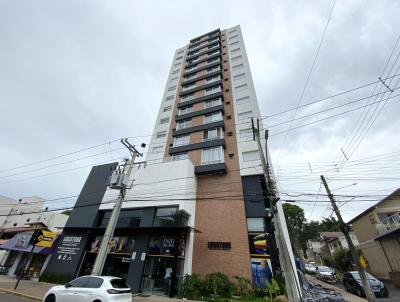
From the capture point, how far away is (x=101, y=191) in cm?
2234

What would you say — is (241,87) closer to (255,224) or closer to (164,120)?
(164,120)

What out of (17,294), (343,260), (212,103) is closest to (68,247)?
(17,294)

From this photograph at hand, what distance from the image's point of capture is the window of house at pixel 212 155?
22.4 m

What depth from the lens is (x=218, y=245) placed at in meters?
17.5

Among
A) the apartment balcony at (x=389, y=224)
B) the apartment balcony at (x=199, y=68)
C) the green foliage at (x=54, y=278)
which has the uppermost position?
the apartment balcony at (x=199, y=68)

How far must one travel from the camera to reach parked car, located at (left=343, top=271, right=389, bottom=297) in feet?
51.2

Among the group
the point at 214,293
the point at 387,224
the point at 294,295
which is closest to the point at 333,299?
the point at 294,295

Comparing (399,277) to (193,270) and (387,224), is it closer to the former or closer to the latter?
(387,224)

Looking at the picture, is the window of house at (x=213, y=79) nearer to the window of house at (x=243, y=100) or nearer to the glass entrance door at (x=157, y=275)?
the window of house at (x=243, y=100)

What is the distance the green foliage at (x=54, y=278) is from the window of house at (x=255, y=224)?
16241 mm

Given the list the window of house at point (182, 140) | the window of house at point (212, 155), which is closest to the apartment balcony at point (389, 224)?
the window of house at point (212, 155)

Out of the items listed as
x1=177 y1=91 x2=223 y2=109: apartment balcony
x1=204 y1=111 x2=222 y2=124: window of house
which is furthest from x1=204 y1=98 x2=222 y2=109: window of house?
x1=204 y1=111 x2=222 y2=124: window of house

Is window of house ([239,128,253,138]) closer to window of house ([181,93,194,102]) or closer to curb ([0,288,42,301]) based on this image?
window of house ([181,93,194,102])

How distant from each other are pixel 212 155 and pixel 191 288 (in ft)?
42.2
